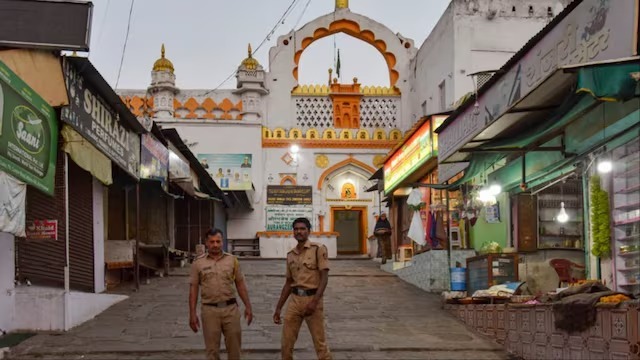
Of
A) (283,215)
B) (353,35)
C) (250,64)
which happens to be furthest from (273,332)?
(353,35)

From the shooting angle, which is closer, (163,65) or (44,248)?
(44,248)

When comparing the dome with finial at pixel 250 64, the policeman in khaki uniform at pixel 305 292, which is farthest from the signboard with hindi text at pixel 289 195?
the policeman in khaki uniform at pixel 305 292

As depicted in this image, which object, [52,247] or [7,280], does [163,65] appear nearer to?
[52,247]

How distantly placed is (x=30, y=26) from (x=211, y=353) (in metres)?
5.78

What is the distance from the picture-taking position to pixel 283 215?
93.3ft

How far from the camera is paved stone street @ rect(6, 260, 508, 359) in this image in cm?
995

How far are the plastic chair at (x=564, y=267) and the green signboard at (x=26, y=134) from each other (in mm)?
7601

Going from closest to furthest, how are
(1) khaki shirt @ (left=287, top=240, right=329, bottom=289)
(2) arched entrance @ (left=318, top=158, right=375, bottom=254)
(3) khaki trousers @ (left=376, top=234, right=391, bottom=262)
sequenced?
(1) khaki shirt @ (left=287, top=240, right=329, bottom=289) < (3) khaki trousers @ (left=376, top=234, right=391, bottom=262) < (2) arched entrance @ (left=318, top=158, right=375, bottom=254)

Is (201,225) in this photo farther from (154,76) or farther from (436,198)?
(436,198)

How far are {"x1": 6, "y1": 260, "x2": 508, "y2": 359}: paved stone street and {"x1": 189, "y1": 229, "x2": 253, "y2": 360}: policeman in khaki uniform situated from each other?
208 centimetres

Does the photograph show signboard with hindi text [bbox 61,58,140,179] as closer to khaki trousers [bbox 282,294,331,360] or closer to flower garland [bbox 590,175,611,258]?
khaki trousers [bbox 282,294,331,360]

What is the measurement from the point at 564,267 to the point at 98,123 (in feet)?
25.5

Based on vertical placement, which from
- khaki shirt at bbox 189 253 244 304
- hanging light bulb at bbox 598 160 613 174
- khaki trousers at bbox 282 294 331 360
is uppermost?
hanging light bulb at bbox 598 160 613 174

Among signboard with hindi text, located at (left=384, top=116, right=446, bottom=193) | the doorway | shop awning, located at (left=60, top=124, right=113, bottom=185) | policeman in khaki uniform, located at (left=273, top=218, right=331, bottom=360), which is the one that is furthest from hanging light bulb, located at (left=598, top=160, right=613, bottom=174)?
the doorway
